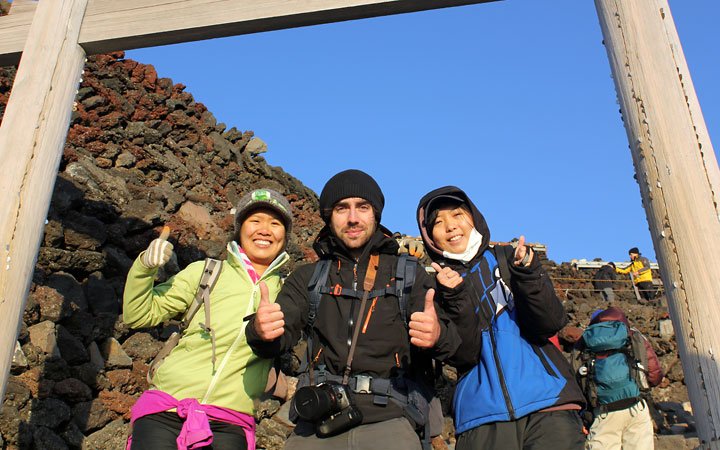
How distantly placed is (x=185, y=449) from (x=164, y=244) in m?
1.08

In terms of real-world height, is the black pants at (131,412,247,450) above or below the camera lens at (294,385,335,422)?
below

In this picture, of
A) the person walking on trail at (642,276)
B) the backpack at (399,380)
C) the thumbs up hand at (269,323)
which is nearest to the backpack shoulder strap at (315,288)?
the backpack at (399,380)

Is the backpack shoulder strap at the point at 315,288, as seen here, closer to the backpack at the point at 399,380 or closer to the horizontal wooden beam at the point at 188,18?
the backpack at the point at 399,380

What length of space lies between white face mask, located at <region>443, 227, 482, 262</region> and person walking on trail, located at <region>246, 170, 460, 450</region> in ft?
0.92

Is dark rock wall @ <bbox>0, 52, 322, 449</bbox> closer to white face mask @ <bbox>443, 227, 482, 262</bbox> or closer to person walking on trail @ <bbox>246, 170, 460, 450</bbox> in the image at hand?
person walking on trail @ <bbox>246, 170, 460, 450</bbox>

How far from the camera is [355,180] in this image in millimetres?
2986

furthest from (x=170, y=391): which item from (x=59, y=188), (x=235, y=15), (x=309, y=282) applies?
(x=59, y=188)

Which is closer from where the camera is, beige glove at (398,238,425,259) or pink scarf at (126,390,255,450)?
pink scarf at (126,390,255,450)

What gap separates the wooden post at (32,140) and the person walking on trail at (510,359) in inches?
95.2

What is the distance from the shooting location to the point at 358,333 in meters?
2.50

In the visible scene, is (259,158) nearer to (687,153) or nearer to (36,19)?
(36,19)

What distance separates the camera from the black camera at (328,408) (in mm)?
2203

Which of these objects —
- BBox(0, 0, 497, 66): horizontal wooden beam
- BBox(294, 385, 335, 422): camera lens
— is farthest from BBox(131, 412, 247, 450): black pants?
BBox(0, 0, 497, 66): horizontal wooden beam

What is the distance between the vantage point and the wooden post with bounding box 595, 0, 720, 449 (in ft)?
6.54
